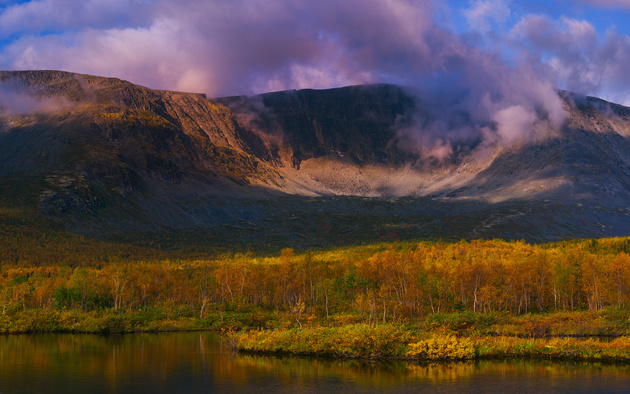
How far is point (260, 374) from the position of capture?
55562 mm

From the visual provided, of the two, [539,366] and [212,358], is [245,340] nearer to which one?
[212,358]

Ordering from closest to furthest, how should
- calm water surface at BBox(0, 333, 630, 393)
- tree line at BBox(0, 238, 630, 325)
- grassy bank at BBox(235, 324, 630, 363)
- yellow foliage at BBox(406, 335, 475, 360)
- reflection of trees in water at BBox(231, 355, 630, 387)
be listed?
calm water surface at BBox(0, 333, 630, 393) → reflection of trees in water at BBox(231, 355, 630, 387) → yellow foliage at BBox(406, 335, 475, 360) → grassy bank at BBox(235, 324, 630, 363) → tree line at BBox(0, 238, 630, 325)

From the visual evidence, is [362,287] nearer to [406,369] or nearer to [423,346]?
[423,346]

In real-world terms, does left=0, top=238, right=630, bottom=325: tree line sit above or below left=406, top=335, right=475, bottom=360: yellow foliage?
above

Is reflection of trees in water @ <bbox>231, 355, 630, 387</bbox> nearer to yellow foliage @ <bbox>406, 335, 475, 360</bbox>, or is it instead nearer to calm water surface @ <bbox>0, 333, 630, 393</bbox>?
calm water surface @ <bbox>0, 333, 630, 393</bbox>

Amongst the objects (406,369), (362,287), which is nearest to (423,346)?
(406,369)

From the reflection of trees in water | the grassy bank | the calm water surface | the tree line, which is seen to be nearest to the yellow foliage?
the grassy bank

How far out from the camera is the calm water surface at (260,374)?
4916 centimetres

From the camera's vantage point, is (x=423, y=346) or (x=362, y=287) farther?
(x=362, y=287)

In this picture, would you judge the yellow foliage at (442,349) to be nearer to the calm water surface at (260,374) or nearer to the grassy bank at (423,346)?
the grassy bank at (423,346)

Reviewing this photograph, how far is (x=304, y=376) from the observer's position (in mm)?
54594

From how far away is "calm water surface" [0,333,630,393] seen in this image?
4916cm

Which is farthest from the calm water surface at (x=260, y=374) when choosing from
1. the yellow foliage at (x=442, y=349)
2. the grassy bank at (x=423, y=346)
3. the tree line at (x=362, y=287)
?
the tree line at (x=362, y=287)

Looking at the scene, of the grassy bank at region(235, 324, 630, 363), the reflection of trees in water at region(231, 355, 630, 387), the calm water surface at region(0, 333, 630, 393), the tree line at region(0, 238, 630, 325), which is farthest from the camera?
the tree line at region(0, 238, 630, 325)
